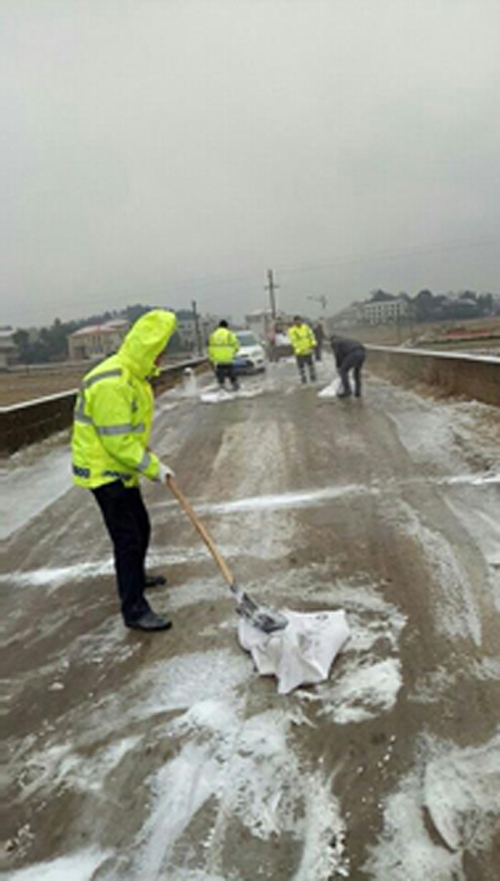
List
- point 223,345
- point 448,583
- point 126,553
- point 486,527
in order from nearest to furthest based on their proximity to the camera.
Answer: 1. point 126,553
2. point 448,583
3. point 486,527
4. point 223,345

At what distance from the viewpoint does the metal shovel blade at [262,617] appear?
3.18 m

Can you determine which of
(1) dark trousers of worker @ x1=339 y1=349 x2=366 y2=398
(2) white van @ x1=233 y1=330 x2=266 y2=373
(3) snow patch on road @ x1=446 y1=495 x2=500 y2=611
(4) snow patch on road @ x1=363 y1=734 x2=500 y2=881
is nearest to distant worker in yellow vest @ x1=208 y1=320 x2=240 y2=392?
(1) dark trousers of worker @ x1=339 y1=349 x2=366 y2=398

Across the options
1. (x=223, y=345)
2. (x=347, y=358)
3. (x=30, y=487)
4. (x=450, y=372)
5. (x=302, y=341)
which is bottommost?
(x=30, y=487)

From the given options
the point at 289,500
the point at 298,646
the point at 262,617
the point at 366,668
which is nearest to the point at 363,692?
the point at 366,668

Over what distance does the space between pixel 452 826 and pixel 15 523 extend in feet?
16.6

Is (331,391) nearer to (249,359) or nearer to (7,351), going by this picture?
(249,359)

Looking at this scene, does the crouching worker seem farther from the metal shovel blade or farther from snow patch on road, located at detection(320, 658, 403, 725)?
snow patch on road, located at detection(320, 658, 403, 725)

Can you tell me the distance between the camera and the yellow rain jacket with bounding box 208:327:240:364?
15.3m

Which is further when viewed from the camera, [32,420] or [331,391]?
[331,391]

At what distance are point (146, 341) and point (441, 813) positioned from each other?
8.64ft

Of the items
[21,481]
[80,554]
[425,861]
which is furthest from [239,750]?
[21,481]

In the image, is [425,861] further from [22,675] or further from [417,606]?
[22,675]

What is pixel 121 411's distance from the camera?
3.47 metres

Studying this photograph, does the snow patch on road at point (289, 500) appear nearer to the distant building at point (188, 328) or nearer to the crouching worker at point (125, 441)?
the crouching worker at point (125, 441)
